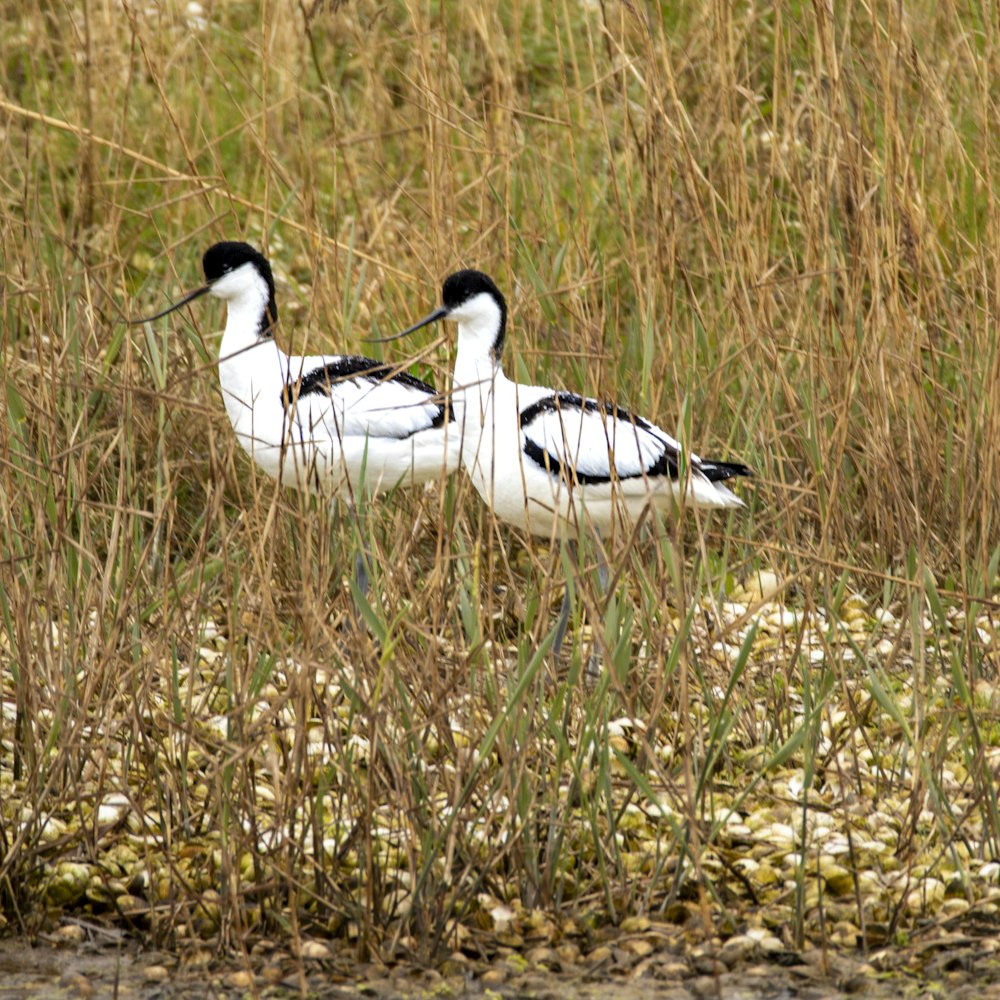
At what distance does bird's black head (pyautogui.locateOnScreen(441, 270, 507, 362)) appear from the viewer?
14.6 feet

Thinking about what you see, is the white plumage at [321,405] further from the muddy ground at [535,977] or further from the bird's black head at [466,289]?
the muddy ground at [535,977]

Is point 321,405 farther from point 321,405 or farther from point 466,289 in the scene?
point 466,289

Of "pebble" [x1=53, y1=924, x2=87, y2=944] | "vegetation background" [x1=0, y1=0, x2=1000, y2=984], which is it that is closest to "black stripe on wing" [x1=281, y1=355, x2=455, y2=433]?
"vegetation background" [x1=0, y1=0, x2=1000, y2=984]

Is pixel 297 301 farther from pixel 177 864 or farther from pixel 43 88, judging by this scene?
pixel 177 864

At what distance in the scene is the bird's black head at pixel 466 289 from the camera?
4.45m

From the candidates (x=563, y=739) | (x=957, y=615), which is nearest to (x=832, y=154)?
(x=957, y=615)

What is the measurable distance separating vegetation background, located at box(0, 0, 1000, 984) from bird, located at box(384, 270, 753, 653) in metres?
0.10

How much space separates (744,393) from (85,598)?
1.96 metres

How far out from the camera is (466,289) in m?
4.48

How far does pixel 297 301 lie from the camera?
6562 millimetres

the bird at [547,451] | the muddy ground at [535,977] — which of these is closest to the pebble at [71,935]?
the muddy ground at [535,977]

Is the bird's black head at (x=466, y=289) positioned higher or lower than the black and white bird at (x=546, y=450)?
higher

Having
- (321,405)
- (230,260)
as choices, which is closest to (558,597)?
(321,405)

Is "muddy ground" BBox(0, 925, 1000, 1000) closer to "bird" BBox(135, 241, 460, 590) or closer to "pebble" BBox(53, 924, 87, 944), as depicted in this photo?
"pebble" BBox(53, 924, 87, 944)
